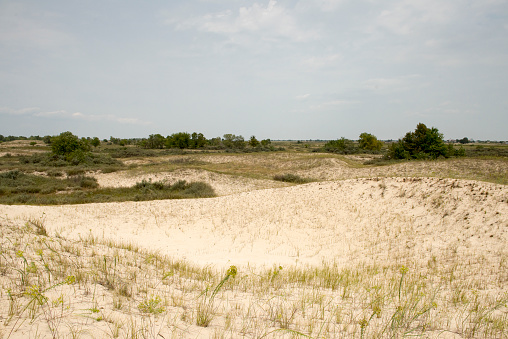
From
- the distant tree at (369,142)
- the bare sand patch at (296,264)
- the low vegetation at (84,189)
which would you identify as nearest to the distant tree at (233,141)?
the distant tree at (369,142)

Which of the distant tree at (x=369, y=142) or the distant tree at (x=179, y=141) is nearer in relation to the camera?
the distant tree at (x=369, y=142)

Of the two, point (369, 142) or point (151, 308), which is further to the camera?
point (369, 142)

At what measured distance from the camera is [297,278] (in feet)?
17.6

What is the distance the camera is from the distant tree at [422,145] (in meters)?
36.2

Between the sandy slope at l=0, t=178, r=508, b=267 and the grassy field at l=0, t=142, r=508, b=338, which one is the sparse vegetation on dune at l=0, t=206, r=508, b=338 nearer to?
the grassy field at l=0, t=142, r=508, b=338

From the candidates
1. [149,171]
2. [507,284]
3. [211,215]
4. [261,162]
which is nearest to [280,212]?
[211,215]

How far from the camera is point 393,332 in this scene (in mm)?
3135

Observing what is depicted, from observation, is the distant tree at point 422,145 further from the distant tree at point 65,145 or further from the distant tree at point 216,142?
the distant tree at point 216,142

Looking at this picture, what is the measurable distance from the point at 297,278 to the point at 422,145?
3866 cm

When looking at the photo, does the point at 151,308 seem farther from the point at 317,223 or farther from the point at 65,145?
the point at 65,145

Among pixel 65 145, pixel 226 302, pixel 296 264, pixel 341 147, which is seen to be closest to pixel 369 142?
pixel 341 147

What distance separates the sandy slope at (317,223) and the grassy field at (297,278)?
7 cm

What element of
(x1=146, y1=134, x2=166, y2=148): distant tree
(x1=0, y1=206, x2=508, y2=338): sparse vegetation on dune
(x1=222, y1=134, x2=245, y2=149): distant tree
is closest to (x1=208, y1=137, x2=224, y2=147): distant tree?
(x1=222, y1=134, x2=245, y2=149): distant tree

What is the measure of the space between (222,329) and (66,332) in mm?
1583
